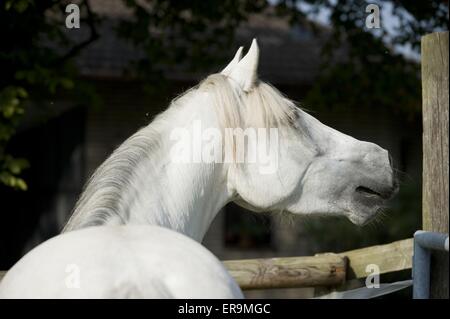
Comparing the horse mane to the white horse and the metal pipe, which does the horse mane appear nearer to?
the white horse

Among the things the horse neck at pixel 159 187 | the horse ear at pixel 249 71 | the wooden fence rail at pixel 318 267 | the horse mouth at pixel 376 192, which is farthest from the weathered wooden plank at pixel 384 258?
the horse ear at pixel 249 71

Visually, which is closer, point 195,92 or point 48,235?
point 195,92

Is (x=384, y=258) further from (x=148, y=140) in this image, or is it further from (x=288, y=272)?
(x=148, y=140)

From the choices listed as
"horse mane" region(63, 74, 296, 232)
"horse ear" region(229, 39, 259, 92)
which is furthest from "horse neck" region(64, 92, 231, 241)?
"horse ear" region(229, 39, 259, 92)

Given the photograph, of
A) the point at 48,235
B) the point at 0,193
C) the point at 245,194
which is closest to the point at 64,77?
the point at 0,193

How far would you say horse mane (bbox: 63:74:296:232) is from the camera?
96.9 inches

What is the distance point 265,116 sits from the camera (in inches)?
114

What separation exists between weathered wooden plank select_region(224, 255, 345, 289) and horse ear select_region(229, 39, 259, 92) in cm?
118

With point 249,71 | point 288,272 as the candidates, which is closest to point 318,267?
point 288,272

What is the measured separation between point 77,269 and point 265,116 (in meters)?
1.27

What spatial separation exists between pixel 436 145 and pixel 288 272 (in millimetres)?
1604

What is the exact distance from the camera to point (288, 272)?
391 centimetres

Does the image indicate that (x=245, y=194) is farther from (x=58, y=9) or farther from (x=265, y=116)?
(x=58, y=9)

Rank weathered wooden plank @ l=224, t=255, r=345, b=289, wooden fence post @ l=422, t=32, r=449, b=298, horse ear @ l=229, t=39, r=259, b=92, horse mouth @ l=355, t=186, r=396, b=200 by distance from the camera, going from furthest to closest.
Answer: weathered wooden plank @ l=224, t=255, r=345, b=289 < horse mouth @ l=355, t=186, r=396, b=200 < horse ear @ l=229, t=39, r=259, b=92 < wooden fence post @ l=422, t=32, r=449, b=298
